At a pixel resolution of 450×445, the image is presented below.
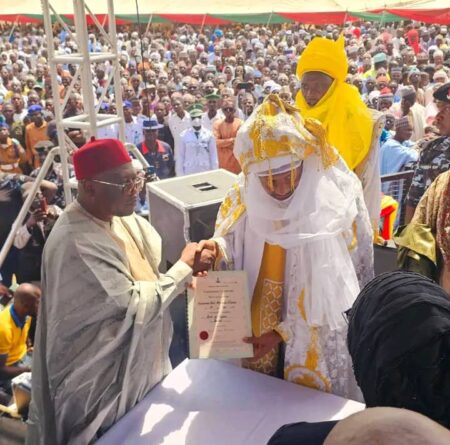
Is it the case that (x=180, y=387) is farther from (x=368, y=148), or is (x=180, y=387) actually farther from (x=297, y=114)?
(x=368, y=148)

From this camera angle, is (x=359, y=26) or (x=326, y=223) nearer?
(x=326, y=223)

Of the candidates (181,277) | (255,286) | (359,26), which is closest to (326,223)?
(255,286)

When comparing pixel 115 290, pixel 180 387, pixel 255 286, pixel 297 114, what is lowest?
pixel 180 387

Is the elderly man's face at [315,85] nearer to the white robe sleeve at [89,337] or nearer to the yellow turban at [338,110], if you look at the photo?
the yellow turban at [338,110]

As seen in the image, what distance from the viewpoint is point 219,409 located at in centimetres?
217

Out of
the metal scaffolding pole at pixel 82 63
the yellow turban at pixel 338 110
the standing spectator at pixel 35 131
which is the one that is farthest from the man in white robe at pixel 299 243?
the standing spectator at pixel 35 131

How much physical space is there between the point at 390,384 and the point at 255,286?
1.34 meters

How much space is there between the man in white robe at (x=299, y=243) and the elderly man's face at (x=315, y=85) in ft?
4.96

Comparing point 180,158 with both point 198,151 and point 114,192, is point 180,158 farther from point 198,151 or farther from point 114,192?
point 114,192

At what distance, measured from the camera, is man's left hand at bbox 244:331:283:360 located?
2.42 m

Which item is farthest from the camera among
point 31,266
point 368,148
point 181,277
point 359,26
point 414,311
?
point 359,26

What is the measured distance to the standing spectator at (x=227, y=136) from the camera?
293 inches

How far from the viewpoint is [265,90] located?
1191 cm

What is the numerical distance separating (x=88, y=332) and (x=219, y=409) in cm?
60
